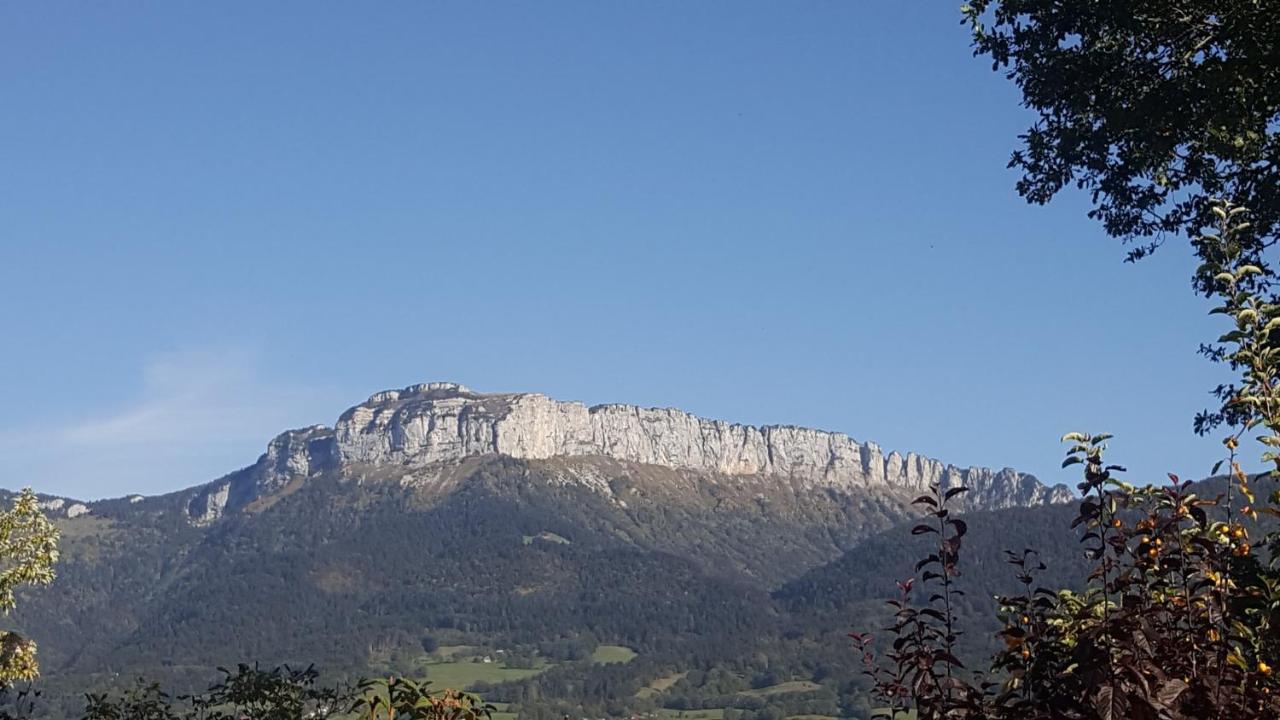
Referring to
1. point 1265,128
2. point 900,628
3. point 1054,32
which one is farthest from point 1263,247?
point 900,628

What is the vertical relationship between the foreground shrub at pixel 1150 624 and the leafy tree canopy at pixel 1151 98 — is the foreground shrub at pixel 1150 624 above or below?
below

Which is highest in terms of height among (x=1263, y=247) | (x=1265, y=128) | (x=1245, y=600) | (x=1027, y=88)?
(x=1027, y=88)

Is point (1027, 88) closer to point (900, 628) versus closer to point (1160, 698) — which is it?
point (900, 628)

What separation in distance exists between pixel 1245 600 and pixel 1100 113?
16877 millimetres

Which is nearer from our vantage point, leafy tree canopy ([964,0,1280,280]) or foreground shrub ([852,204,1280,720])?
foreground shrub ([852,204,1280,720])

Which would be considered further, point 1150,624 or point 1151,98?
point 1151,98

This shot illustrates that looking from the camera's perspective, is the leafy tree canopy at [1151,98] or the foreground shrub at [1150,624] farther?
the leafy tree canopy at [1151,98]

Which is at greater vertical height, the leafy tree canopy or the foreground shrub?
the leafy tree canopy

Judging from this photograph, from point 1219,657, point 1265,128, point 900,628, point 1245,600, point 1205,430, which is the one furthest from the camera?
point 1205,430

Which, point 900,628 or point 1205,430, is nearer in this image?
point 900,628

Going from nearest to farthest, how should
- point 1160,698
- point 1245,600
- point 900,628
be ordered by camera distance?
point 1160,698, point 1245,600, point 900,628

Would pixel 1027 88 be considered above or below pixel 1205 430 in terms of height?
above

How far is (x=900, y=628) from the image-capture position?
6.81 meters

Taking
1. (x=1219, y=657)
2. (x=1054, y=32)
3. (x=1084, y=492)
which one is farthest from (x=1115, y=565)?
(x=1054, y=32)
